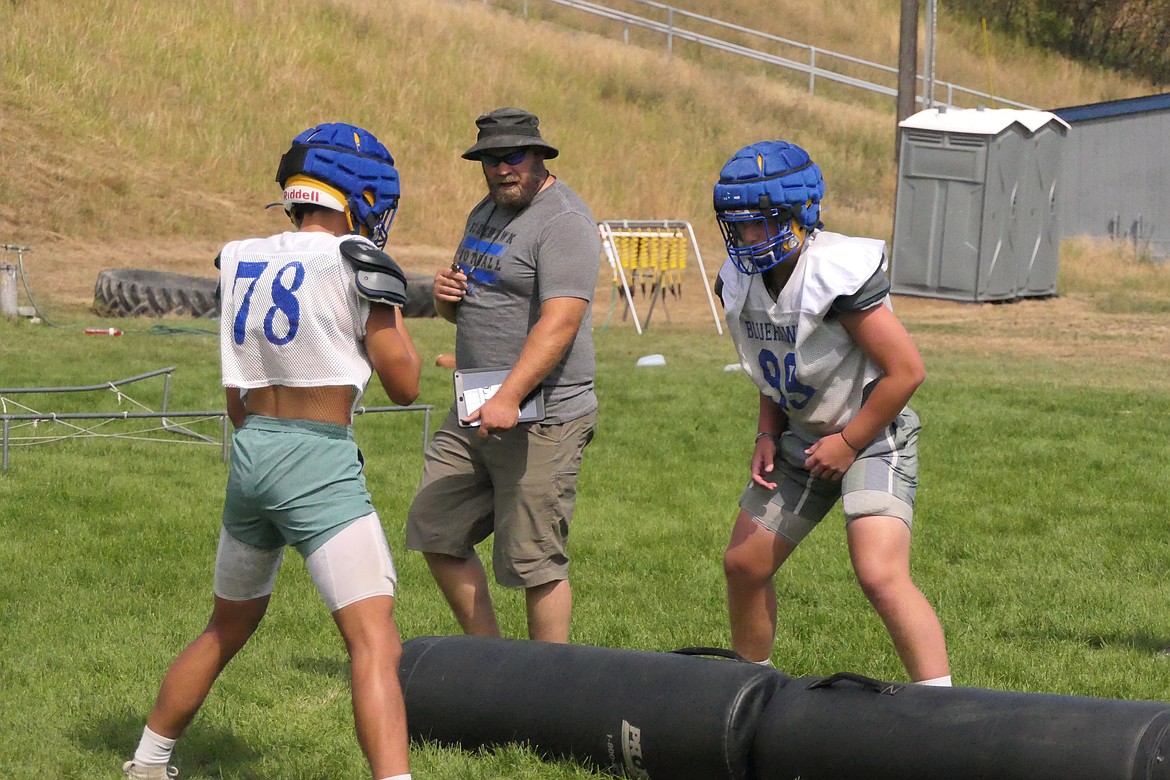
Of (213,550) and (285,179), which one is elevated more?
(285,179)

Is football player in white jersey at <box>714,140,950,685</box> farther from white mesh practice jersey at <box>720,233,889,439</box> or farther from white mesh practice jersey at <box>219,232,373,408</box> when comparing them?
white mesh practice jersey at <box>219,232,373,408</box>

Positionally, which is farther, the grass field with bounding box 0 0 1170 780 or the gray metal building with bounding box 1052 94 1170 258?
the gray metal building with bounding box 1052 94 1170 258

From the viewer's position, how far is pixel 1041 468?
391 inches

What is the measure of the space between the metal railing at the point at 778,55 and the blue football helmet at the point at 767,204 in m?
36.4

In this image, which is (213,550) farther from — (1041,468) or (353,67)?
(353,67)

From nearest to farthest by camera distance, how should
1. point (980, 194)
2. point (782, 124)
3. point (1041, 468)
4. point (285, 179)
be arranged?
1. point (285, 179)
2. point (1041, 468)
3. point (980, 194)
4. point (782, 124)

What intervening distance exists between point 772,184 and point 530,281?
1.04m

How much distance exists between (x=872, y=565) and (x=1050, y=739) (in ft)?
2.47

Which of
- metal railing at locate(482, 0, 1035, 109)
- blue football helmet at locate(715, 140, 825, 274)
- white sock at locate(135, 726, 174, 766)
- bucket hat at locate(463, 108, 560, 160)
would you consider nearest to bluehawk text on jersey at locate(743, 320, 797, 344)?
blue football helmet at locate(715, 140, 825, 274)

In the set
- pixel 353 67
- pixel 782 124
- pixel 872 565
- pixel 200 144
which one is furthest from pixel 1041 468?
pixel 782 124

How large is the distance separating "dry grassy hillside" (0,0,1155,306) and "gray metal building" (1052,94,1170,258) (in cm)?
614

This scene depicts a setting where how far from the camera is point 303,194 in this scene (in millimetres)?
3834

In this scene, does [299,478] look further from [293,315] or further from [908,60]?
[908,60]

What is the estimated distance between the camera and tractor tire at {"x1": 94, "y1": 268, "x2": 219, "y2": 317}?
19578 mm
